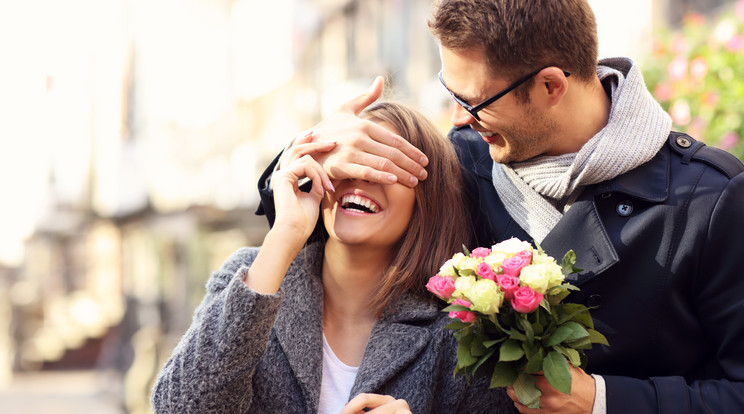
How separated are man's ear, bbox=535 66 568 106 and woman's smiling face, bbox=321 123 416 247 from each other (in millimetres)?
595

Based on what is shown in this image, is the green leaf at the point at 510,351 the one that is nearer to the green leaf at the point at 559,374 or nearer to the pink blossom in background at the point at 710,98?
the green leaf at the point at 559,374

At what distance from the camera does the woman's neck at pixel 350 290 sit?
10.8 feet

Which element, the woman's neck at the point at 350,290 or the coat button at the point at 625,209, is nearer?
the coat button at the point at 625,209

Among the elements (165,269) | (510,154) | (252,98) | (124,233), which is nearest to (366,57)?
(252,98)

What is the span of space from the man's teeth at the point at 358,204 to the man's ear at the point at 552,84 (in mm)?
715

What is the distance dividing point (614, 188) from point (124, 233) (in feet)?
59.8

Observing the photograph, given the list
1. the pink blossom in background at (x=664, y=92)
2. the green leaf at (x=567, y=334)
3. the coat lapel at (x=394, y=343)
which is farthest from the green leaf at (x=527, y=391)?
the pink blossom in background at (x=664, y=92)

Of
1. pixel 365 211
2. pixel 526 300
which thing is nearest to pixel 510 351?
pixel 526 300

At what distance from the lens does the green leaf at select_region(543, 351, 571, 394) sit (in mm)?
2451

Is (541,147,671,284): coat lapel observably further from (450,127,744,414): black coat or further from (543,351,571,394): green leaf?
(543,351,571,394): green leaf

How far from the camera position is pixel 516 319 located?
8.23 feet

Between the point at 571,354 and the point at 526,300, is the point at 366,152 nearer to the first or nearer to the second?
the point at 526,300

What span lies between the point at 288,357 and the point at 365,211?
0.59 m

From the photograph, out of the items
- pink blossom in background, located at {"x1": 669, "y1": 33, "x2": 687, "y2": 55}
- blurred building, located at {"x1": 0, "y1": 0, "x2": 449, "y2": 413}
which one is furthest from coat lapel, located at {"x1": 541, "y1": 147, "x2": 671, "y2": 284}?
blurred building, located at {"x1": 0, "y1": 0, "x2": 449, "y2": 413}
